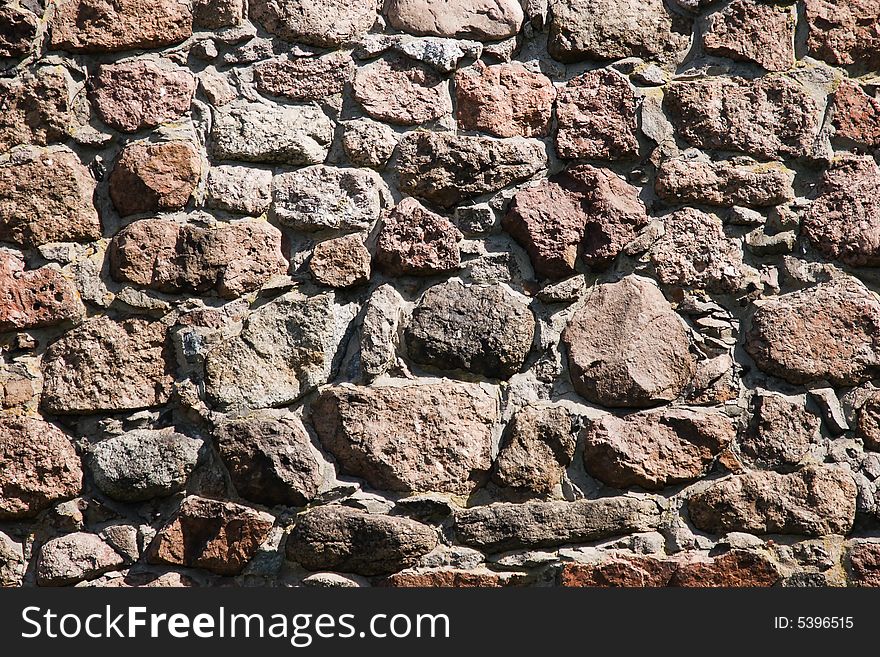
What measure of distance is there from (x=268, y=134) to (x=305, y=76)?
0.20 metres

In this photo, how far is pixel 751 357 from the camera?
7.70 feet

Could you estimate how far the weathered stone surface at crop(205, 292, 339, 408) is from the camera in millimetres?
2199

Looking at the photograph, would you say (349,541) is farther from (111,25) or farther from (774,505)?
(111,25)

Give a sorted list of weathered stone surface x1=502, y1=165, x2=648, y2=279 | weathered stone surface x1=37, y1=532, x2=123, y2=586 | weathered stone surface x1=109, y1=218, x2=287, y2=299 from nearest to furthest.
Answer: weathered stone surface x1=37, y1=532, x2=123, y2=586, weathered stone surface x1=109, y1=218, x2=287, y2=299, weathered stone surface x1=502, y1=165, x2=648, y2=279

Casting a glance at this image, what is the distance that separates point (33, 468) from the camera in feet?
6.99

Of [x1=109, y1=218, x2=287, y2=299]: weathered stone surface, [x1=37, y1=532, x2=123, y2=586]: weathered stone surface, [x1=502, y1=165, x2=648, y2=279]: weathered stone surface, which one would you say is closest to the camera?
[x1=37, y1=532, x2=123, y2=586]: weathered stone surface

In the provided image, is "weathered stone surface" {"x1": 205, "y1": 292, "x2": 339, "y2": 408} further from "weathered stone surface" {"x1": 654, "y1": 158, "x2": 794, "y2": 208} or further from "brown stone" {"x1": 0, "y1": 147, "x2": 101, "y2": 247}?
"weathered stone surface" {"x1": 654, "y1": 158, "x2": 794, "y2": 208}

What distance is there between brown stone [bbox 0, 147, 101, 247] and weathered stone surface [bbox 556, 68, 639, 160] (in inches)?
50.2

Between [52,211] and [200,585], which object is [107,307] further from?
[200,585]

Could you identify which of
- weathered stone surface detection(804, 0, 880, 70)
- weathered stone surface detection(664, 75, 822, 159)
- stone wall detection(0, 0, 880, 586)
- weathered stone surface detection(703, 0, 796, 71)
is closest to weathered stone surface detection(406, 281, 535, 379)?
stone wall detection(0, 0, 880, 586)

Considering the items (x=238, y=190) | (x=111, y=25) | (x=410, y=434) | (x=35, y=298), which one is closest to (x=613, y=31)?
Answer: (x=238, y=190)

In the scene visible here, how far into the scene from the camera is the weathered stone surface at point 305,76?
2324mm

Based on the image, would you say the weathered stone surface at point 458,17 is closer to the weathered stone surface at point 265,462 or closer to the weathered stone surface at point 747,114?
the weathered stone surface at point 747,114

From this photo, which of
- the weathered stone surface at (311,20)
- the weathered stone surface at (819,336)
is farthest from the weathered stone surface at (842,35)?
the weathered stone surface at (311,20)
